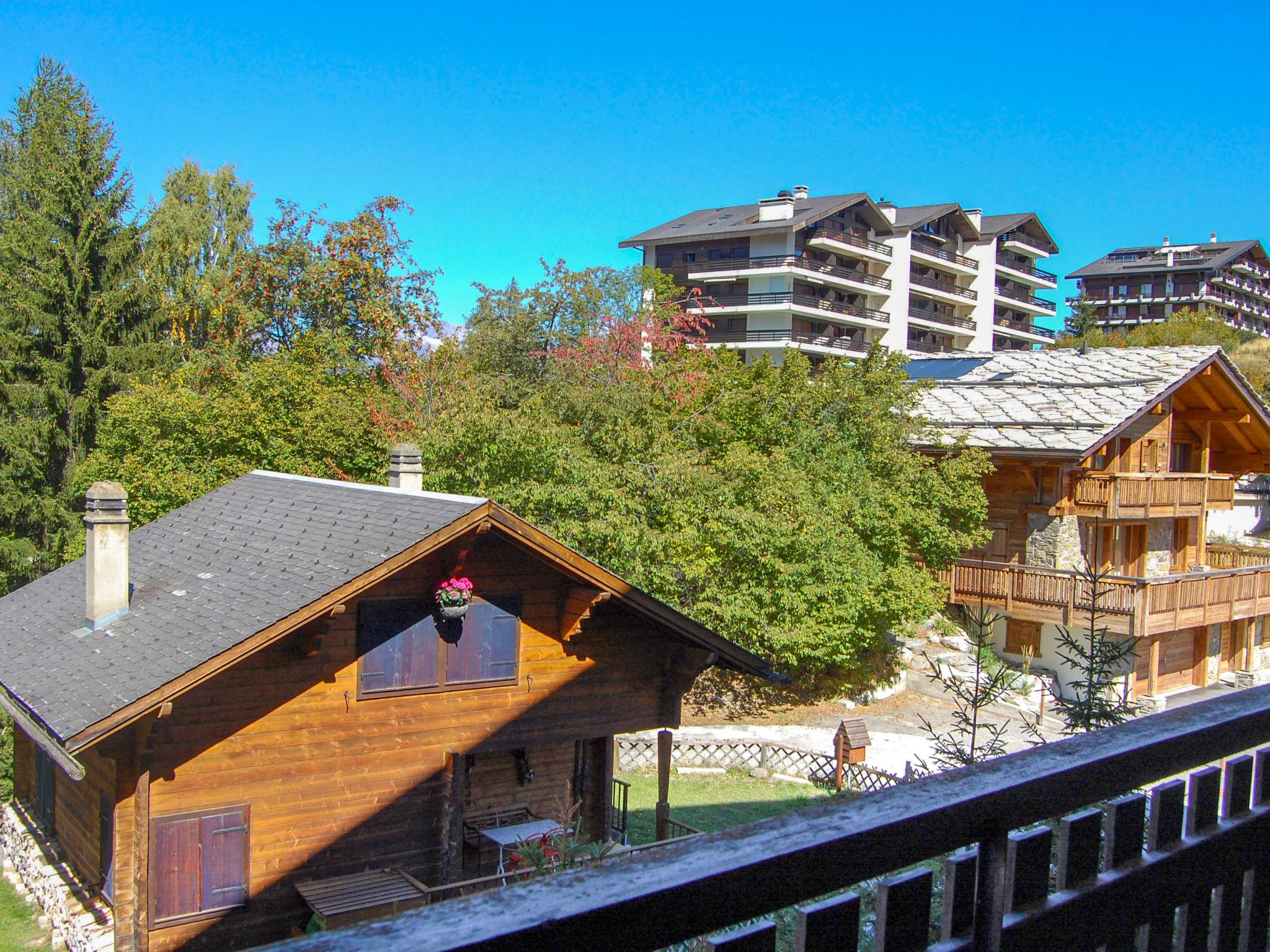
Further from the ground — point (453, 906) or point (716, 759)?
point (453, 906)

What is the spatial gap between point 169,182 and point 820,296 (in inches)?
1480

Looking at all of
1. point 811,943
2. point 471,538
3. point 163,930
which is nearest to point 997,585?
point 471,538

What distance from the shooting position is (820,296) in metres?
66.4

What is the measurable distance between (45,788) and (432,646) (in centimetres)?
782

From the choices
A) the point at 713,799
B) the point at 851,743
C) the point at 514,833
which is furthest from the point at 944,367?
the point at 514,833

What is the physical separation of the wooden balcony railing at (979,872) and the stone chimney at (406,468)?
15953 millimetres

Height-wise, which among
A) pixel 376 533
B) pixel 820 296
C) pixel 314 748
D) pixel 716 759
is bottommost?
pixel 716 759

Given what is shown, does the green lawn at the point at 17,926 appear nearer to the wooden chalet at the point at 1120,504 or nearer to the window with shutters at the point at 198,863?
the window with shutters at the point at 198,863

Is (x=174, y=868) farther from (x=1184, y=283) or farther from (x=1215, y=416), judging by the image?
(x=1184, y=283)

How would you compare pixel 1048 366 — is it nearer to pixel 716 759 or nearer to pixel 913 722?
pixel 913 722

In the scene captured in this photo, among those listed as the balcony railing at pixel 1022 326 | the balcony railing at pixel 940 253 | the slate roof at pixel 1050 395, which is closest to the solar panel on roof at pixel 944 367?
the slate roof at pixel 1050 395

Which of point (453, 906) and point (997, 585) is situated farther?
point (997, 585)

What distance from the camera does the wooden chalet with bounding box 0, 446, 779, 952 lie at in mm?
12773

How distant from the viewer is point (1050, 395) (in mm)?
32344
